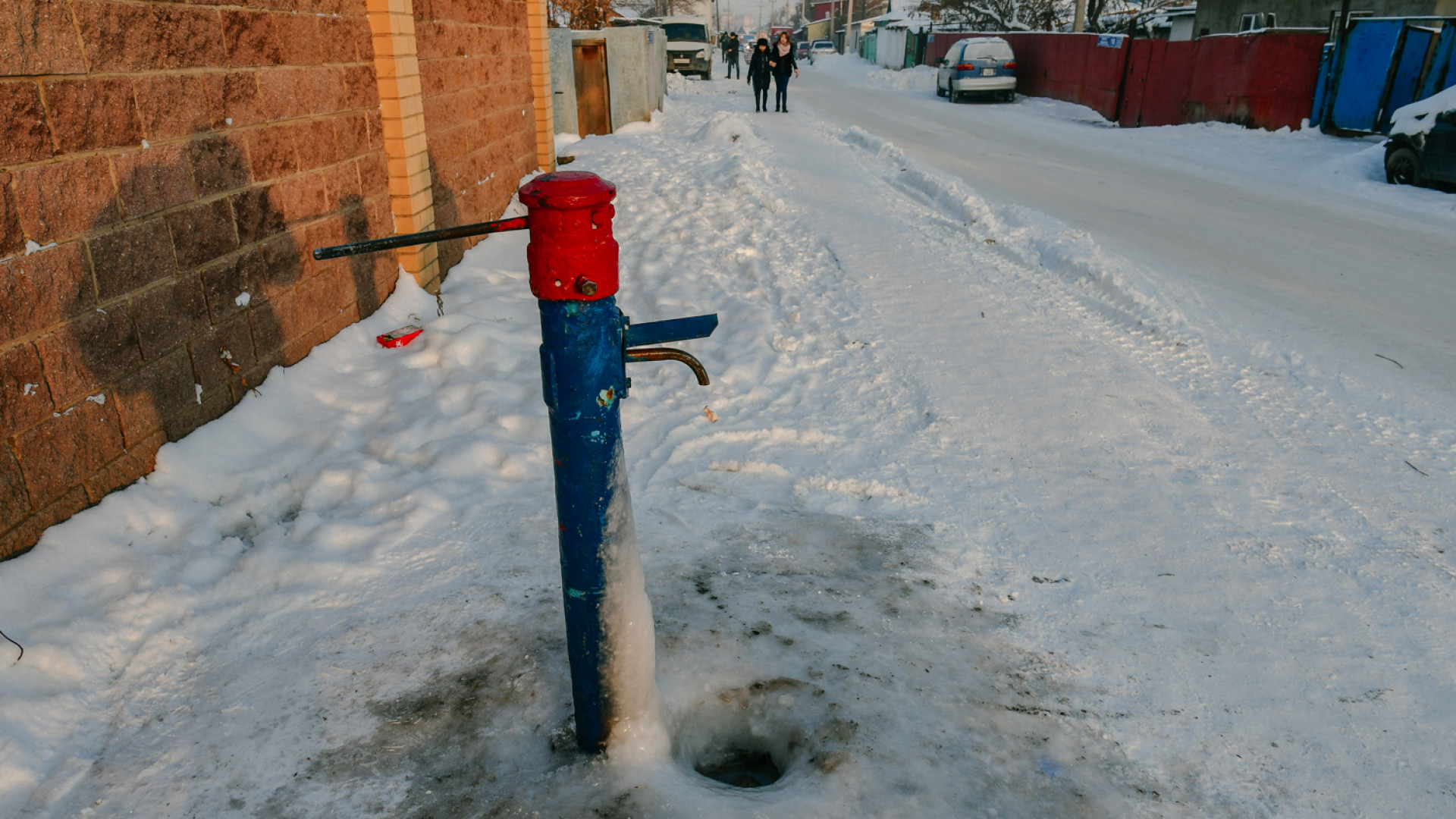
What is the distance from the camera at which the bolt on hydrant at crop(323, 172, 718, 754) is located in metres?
1.87

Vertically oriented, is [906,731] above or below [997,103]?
below

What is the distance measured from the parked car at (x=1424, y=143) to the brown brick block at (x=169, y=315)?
12.8m

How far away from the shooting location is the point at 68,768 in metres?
2.28

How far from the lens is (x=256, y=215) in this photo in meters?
4.02

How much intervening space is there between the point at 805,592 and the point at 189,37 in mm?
3350

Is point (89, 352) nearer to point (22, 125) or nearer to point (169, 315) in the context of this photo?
point (169, 315)

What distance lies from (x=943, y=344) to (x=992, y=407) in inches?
36.5

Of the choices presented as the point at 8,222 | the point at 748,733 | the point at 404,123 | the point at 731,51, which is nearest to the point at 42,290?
the point at 8,222

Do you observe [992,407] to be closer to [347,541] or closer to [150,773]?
[347,541]

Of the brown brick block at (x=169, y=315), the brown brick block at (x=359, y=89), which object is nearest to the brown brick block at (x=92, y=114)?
the brown brick block at (x=169, y=315)

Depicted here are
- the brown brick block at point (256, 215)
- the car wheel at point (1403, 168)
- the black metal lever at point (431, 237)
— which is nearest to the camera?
the black metal lever at point (431, 237)

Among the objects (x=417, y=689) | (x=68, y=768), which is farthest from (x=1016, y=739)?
(x=68, y=768)

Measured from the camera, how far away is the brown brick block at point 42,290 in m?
2.72

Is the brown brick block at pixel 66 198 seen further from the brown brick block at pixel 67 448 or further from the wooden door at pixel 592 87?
the wooden door at pixel 592 87
